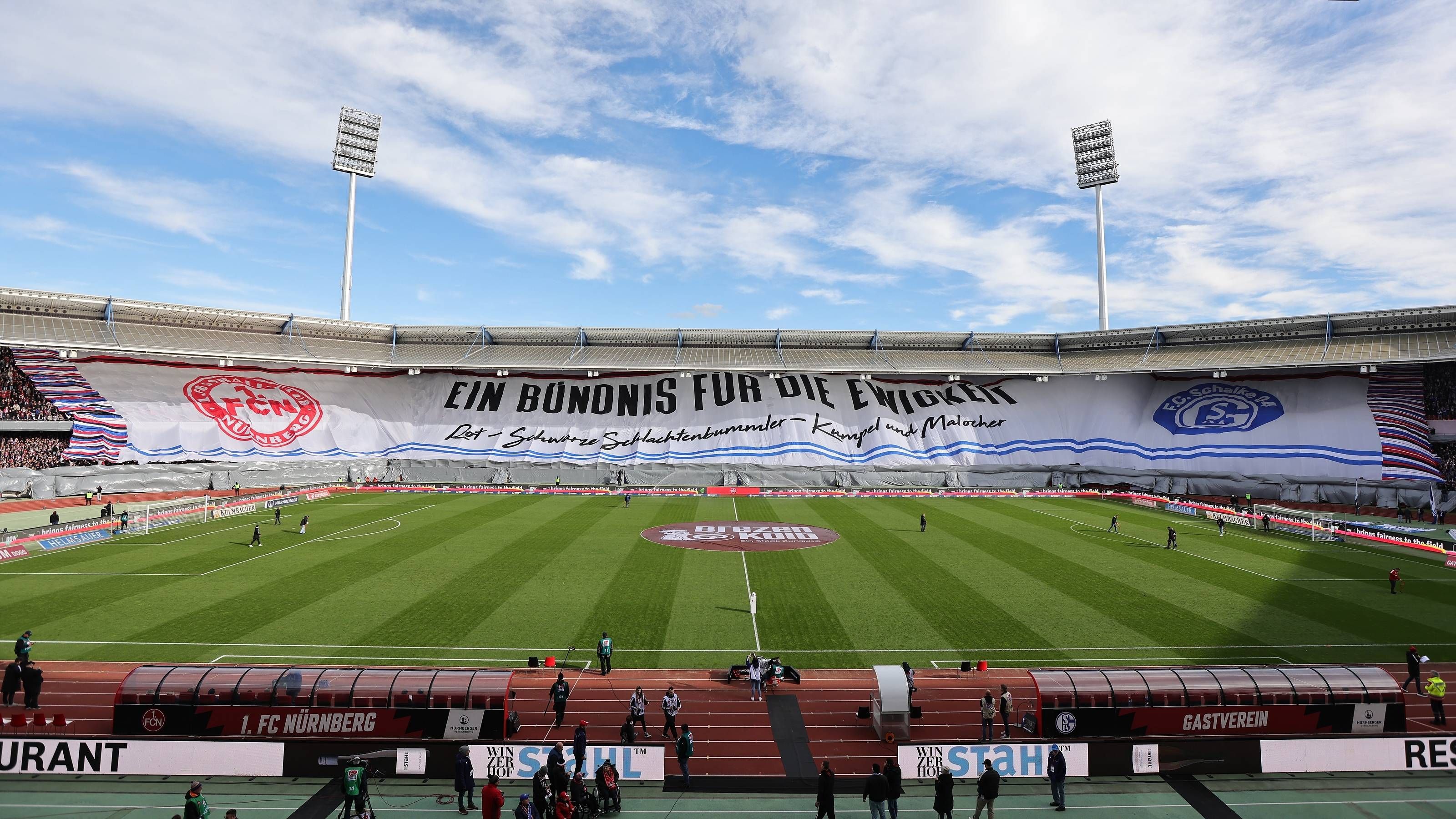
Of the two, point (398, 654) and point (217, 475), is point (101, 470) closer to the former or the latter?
point (217, 475)

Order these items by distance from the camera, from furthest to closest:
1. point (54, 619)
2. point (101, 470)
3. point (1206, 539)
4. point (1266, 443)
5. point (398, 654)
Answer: point (1266, 443)
point (101, 470)
point (1206, 539)
point (54, 619)
point (398, 654)

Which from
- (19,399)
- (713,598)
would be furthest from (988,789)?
(19,399)

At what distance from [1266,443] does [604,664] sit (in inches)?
2435

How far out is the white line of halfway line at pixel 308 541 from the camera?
3027 cm

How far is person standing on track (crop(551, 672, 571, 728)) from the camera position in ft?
55.3

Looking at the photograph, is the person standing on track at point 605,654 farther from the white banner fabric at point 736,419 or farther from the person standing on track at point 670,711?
the white banner fabric at point 736,419

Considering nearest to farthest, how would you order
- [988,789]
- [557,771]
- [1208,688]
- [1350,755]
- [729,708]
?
[988,789] < [557,771] < [1350,755] < [1208,688] < [729,708]

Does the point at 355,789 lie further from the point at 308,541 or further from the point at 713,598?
the point at 308,541

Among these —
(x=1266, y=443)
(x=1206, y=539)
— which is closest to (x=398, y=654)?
(x=1206, y=539)

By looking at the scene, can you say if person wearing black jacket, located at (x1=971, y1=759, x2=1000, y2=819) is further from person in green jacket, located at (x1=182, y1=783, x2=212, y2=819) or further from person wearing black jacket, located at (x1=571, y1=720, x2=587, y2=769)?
person in green jacket, located at (x1=182, y1=783, x2=212, y2=819)

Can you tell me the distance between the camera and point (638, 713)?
1650 cm

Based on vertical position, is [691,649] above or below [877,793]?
above

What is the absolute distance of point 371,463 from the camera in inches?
2520

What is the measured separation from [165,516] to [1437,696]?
5337 cm
